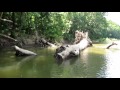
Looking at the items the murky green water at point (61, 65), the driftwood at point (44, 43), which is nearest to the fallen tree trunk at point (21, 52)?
the murky green water at point (61, 65)

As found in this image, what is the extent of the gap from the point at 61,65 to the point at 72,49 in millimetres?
765

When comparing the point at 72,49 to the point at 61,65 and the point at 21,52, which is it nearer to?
the point at 61,65

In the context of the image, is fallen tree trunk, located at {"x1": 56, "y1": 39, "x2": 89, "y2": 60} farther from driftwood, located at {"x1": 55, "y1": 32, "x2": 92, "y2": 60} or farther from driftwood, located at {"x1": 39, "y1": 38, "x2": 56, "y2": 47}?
driftwood, located at {"x1": 39, "y1": 38, "x2": 56, "y2": 47}

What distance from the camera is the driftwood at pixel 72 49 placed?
4923 mm

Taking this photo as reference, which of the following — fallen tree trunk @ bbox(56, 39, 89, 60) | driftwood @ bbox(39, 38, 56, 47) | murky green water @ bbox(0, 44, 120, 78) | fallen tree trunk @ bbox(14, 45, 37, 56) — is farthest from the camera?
driftwood @ bbox(39, 38, 56, 47)

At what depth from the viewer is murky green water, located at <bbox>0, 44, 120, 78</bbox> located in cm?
406

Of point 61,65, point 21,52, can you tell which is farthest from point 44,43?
point 61,65

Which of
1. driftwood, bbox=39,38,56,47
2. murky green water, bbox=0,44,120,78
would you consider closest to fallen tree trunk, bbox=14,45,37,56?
murky green water, bbox=0,44,120,78

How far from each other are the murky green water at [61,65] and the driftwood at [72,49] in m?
0.11

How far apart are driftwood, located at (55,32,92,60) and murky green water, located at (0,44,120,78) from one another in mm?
112

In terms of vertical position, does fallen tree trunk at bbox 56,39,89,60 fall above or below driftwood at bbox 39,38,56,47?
below
